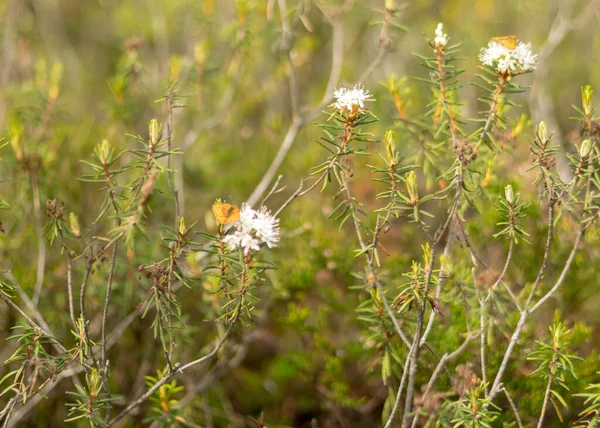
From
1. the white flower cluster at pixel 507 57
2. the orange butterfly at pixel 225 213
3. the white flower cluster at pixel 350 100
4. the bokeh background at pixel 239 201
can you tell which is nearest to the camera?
the orange butterfly at pixel 225 213

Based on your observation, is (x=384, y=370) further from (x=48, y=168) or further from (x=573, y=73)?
(x=573, y=73)

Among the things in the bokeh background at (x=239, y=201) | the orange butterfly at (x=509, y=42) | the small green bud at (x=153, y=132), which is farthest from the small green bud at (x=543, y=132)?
the small green bud at (x=153, y=132)

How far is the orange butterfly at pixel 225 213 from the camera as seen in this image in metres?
1.50

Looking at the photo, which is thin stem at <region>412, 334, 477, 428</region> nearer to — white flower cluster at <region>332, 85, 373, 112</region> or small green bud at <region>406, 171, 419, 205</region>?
small green bud at <region>406, 171, 419, 205</region>

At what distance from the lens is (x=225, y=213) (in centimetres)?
152

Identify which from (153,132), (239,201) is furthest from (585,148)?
(239,201)

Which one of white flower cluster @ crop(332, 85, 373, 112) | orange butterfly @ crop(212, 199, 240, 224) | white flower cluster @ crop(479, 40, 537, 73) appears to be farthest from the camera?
white flower cluster @ crop(479, 40, 537, 73)

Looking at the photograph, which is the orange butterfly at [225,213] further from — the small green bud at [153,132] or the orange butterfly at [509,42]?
the orange butterfly at [509,42]

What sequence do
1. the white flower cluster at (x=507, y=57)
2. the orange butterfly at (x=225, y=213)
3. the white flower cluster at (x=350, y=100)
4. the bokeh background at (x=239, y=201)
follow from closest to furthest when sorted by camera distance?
the orange butterfly at (x=225, y=213) → the white flower cluster at (x=350, y=100) → the white flower cluster at (x=507, y=57) → the bokeh background at (x=239, y=201)

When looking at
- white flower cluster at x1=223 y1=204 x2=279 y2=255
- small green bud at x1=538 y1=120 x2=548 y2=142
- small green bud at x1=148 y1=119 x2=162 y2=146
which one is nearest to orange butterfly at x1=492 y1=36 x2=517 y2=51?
small green bud at x1=538 y1=120 x2=548 y2=142

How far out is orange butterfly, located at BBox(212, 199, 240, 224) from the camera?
1505mm

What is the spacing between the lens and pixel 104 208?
1.65m

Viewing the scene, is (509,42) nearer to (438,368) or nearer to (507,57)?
(507,57)

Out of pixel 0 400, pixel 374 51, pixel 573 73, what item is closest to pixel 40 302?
pixel 0 400
